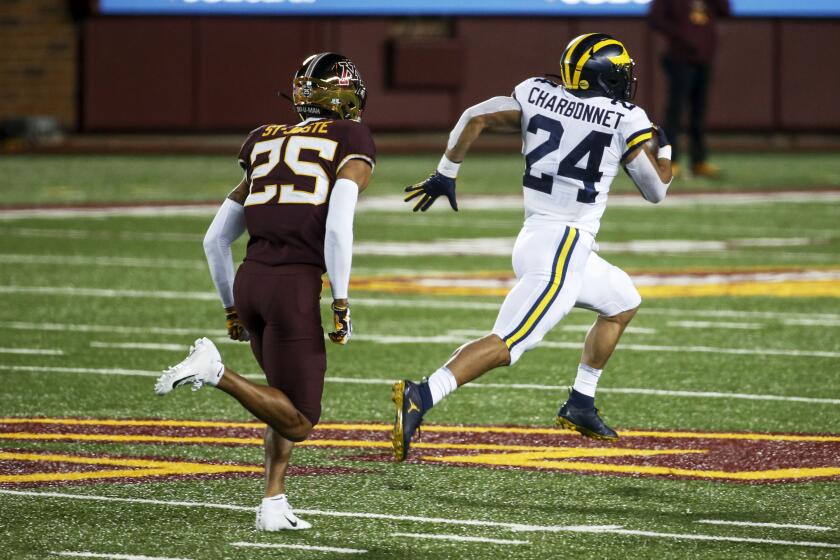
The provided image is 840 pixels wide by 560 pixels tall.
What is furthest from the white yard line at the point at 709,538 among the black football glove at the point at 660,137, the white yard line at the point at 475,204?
the white yard line at the point at 475,204

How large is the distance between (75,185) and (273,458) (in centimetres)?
1601

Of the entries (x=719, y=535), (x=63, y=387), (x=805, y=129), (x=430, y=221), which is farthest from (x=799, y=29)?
(x=719, y=535)

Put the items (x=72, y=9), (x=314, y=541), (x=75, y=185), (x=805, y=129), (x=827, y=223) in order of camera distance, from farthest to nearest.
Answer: (x=805, y=129) → (x=72, y=9) → (x=75, y=185) → (x=827, y=223) → (x=314, y=541)

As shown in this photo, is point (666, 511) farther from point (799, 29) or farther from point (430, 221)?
point (799, 29)

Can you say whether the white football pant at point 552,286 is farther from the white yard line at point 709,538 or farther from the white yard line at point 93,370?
the white yard line at point 93,370

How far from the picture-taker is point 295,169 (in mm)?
5742

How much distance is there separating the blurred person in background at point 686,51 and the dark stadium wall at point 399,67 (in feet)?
23.3

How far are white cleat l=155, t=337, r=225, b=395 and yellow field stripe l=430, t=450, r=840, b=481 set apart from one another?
1661 mm

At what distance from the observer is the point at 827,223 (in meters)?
17.0

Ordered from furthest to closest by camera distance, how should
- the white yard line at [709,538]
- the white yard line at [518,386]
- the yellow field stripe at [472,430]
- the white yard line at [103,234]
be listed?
the white yard line at [103,234] → the white yard line at [518,386] → the yellow field stripe at [472,430] → the white yard line at [709,538]

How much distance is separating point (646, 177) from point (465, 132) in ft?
2.38

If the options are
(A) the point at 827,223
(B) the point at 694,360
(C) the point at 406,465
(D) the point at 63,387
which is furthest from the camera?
(A) the point at 827,223

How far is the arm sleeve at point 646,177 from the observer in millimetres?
6793

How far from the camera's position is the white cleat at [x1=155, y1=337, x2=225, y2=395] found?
17.4 ft
